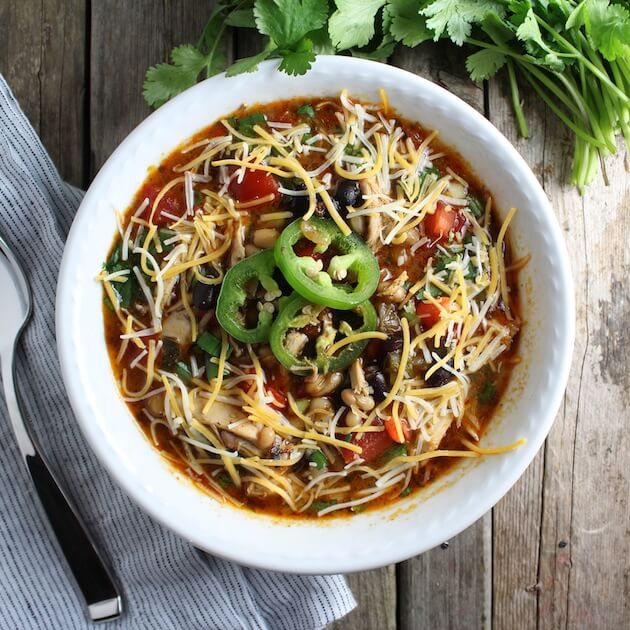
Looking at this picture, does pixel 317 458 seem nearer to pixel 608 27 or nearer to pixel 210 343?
pixel 210 343

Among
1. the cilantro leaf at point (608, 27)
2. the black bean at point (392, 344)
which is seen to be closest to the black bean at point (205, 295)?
the black bean at point (392, 344)

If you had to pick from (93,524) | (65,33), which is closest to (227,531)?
(93,524)

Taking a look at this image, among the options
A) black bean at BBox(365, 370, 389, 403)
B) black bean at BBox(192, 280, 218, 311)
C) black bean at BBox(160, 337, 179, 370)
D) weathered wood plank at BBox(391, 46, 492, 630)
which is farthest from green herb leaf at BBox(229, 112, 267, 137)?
weathered wood plank at BBox(391, 46, 492, 630)

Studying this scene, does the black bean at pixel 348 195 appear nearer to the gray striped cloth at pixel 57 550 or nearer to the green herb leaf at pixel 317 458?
the green herb leaf at pixel 317 458

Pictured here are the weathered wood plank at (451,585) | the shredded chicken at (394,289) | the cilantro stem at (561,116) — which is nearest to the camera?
the shredded chicken at (394,289)

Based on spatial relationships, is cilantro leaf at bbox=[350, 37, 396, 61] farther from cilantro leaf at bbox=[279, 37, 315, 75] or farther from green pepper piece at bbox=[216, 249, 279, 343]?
green pepper piece at bbox=[216, 249, 279, 343]
